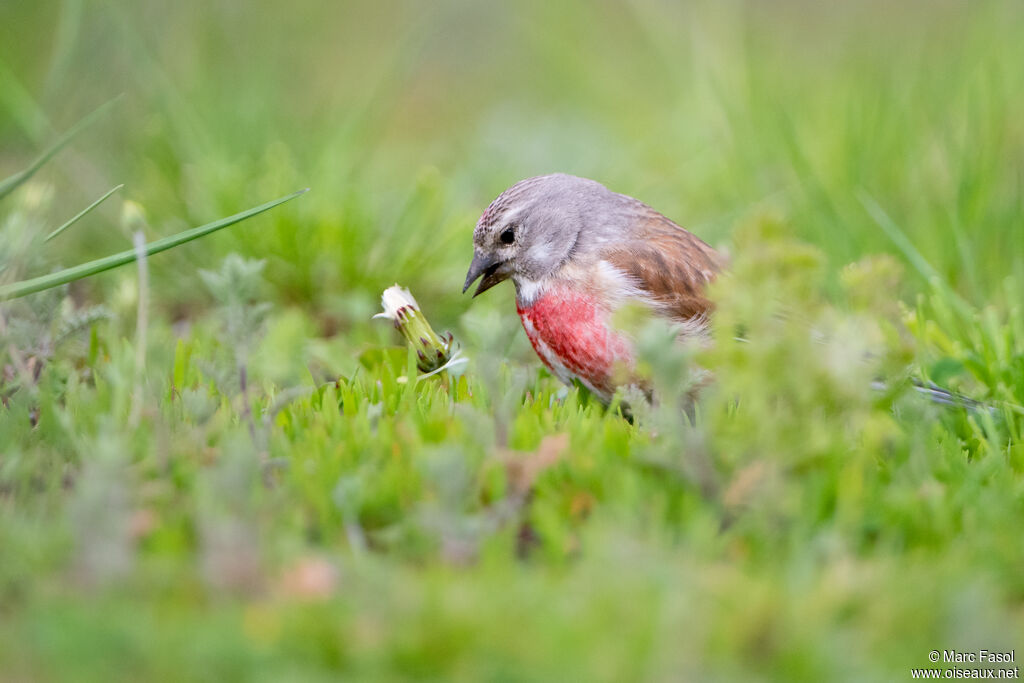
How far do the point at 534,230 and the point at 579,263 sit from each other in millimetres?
224

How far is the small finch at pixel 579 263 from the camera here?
3.71 meters

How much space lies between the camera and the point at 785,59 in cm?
823

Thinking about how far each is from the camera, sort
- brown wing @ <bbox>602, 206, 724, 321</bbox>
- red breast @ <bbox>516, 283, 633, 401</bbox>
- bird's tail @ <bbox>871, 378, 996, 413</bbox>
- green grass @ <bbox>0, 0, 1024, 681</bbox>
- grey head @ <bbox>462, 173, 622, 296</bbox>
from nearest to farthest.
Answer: green grass @ <bbox>0, 0, 1024, 681</bbox>, bird's tail @ <bbox>871, 378, 996, 413</bbox>, red breast @ <bbox>516, 283, 633, 401</bbox>, brown wing @ <bbox>602, 206, 724, 321</bbox>, grey head @ <bbox>462, 173, 622, 296</bbox>

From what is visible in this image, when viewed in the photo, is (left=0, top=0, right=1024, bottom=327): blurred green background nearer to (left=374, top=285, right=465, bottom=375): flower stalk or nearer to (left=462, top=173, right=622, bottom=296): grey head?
(left=462, top=173, right=622, bottom=296): grey head

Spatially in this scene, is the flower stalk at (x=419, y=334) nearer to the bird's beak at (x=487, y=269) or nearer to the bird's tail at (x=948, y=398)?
the bird's beak at (x=487, y=269)

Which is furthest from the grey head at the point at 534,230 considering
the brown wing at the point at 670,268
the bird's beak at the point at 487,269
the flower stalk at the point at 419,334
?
the flower stalk at the point at 419,334

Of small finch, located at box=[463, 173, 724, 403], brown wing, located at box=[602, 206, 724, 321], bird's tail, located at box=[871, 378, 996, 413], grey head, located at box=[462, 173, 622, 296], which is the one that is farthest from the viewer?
grey head, located at box=[462, 173, 622, 296]

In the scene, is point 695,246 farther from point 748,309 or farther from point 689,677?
point 689,677

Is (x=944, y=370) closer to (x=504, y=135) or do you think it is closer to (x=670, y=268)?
(x=670, y=268)

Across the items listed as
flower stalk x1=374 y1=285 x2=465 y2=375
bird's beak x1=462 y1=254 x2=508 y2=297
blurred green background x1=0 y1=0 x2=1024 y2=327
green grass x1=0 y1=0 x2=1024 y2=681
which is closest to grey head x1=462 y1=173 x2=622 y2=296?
bird's beak x1=462 y1=254 x2=508 y2=297

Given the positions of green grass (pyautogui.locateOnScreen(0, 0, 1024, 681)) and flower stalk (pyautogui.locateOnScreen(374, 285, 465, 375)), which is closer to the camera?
green grass (pyautogui.locateOnScreen(0, 0, 1024, 681))

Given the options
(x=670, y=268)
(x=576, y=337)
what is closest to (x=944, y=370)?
(x=670, y=268)

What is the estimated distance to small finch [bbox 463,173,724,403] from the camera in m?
3.71

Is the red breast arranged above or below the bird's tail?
above
